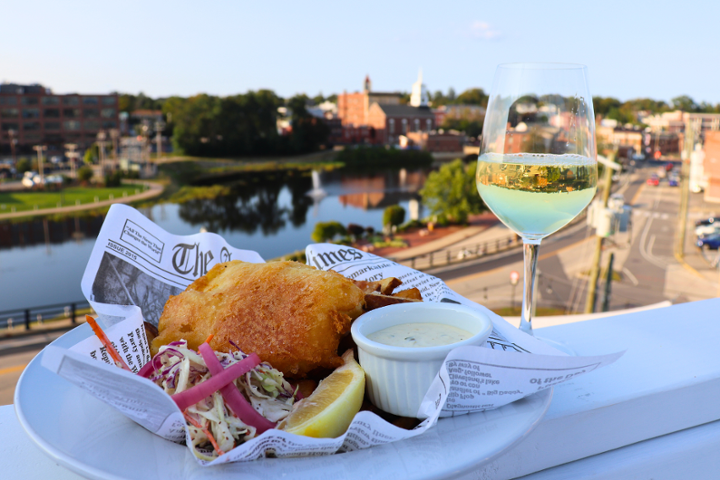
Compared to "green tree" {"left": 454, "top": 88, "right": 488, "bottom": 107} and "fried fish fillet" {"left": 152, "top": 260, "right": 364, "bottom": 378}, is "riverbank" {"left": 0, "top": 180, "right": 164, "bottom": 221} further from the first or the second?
"green tree" {"left": 454, "top": 88, "right": 488, "bottom": 107}

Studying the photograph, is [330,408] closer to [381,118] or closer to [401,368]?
[401,368]

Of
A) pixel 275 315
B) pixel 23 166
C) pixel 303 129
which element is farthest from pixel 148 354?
pixel 303 129

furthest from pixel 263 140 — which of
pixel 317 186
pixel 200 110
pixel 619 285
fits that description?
pixel 619 285

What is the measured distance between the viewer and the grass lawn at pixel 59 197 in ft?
139

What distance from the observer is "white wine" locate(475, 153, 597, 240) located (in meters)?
1.20

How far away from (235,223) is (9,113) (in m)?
38.6

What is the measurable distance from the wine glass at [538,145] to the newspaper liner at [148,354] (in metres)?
0.26

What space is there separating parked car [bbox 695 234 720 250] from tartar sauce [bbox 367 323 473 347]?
36.2 metres

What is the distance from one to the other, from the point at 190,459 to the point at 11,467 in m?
0.37

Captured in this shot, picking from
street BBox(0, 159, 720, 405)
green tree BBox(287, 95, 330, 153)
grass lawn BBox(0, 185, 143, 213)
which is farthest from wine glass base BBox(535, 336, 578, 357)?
green tree BBox(287, 95, 330, 153)

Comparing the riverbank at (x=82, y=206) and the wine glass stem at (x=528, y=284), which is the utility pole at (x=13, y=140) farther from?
the wine glass stem at (x=528, y=284)

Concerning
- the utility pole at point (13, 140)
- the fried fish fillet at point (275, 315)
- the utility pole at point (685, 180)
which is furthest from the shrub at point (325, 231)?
the utility pole at point (13, 140)

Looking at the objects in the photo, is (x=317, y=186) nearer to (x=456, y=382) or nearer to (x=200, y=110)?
(x=200, y=110)

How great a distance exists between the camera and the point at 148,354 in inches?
45.5
